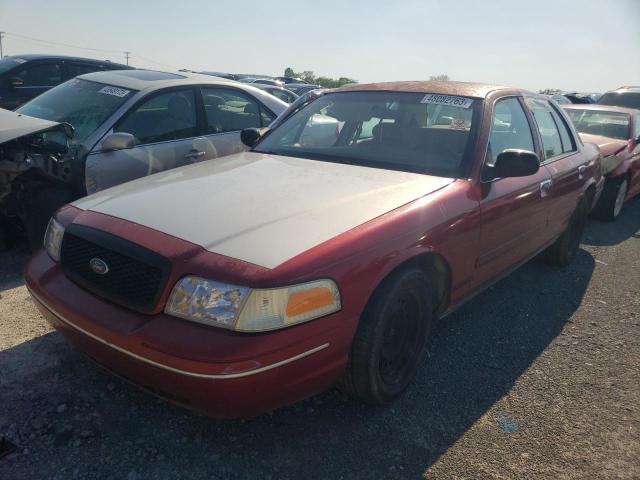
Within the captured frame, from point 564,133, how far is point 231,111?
323 cm

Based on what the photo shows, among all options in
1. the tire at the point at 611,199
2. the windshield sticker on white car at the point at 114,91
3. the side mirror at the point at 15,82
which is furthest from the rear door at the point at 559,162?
the side mirror at the point at 15,82

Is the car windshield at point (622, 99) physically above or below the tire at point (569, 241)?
above

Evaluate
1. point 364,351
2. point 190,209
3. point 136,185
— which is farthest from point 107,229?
point 364,351

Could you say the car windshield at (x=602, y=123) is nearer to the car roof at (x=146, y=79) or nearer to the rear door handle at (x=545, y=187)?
the rear door handle at (x=545, y=187)

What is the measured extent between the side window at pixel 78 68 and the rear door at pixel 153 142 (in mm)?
4004

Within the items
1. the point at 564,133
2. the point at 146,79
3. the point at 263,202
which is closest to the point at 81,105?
the point at 146,79

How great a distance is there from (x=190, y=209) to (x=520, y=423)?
6.36 ft

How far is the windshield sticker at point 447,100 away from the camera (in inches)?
125

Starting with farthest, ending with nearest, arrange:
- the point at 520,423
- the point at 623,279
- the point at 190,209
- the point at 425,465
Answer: the point at 623,279, the point at 520,423, the point at 190,209, the point at 425,465

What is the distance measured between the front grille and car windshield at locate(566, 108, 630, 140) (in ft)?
23.1

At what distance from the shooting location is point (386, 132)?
10.8 ft

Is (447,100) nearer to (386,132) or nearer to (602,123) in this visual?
(386,132)

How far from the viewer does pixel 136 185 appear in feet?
9.22

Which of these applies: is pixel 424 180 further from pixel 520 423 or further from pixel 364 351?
pixel 520 423
